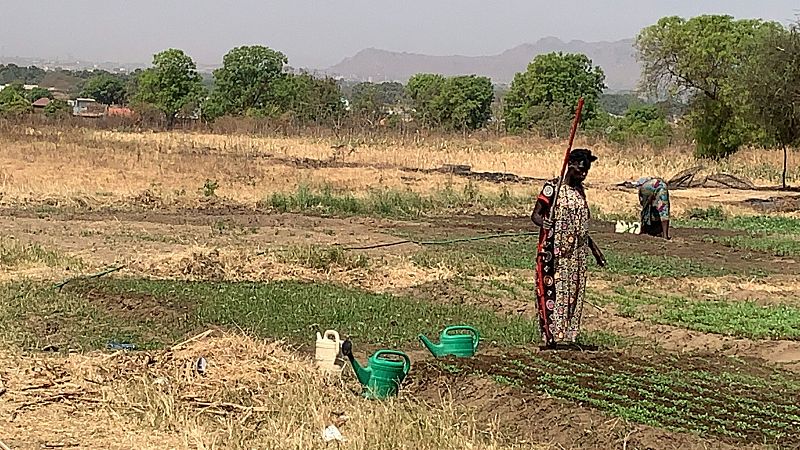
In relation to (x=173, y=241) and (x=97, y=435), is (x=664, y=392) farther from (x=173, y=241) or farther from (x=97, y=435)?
(x=173, y=241)

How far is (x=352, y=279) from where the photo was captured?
12.6 m

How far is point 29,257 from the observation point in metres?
13.2

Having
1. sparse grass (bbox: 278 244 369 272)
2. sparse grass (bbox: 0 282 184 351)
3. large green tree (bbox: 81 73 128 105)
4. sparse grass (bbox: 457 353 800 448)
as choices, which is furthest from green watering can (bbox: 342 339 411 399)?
large green tree (bbox: 81 73 128 105)

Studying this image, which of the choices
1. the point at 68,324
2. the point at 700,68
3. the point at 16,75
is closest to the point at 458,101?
the point at 700,68

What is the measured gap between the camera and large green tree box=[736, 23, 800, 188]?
2698 cm

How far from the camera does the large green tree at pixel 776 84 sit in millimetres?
26984

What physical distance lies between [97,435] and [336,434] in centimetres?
148

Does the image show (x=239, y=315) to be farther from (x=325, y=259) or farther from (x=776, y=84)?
(x=776, y=84)

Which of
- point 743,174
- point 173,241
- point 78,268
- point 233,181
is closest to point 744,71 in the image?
point 743,174

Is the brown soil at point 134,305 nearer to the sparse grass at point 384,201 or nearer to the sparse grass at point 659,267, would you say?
the sparse grass at point 659,267

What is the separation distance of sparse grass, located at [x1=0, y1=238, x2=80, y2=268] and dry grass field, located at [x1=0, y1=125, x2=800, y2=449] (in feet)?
0.13

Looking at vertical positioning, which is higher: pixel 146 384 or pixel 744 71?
pixel 744 71

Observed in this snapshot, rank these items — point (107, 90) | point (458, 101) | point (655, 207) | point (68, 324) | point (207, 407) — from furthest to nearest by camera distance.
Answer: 1. point (107, 90)
2. point (458, 101)
3. point (655, 207)
4. point (68, 324)
5. point (207, 407)

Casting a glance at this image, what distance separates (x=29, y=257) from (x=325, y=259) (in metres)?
3.77
